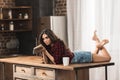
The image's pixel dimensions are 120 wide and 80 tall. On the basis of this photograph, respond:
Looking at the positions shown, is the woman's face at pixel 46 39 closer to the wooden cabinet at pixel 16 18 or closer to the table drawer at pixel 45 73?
the table drawer at pixel 45 73

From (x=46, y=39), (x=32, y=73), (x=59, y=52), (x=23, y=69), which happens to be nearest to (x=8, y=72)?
(x=23, y=69)

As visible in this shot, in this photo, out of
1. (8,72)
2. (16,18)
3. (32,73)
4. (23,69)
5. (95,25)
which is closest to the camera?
(32,73)

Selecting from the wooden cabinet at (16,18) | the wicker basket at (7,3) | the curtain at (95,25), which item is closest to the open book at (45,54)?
the curtain at (95,25)

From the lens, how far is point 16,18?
675 cm

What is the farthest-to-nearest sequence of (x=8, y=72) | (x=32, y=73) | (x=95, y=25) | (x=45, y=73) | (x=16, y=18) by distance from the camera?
(x=16, y=18), (x=8, y=72), (x=95, y=25), (x=32, y=73), (x=45, y=73)

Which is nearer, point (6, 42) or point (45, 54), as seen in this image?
point (45, 54)

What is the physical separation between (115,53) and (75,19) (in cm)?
124

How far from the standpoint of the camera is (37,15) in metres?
6.36

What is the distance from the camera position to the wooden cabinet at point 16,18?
258 inches

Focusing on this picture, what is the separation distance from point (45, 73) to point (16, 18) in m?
2.49

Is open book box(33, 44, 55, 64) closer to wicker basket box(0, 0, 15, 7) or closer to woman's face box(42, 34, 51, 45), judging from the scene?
woman's face box(42, 34, 51, 45)

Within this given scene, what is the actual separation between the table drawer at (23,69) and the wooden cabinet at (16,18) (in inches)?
64.0

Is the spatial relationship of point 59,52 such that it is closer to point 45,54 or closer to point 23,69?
point 45,54

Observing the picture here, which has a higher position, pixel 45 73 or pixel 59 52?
pixel 59 52
